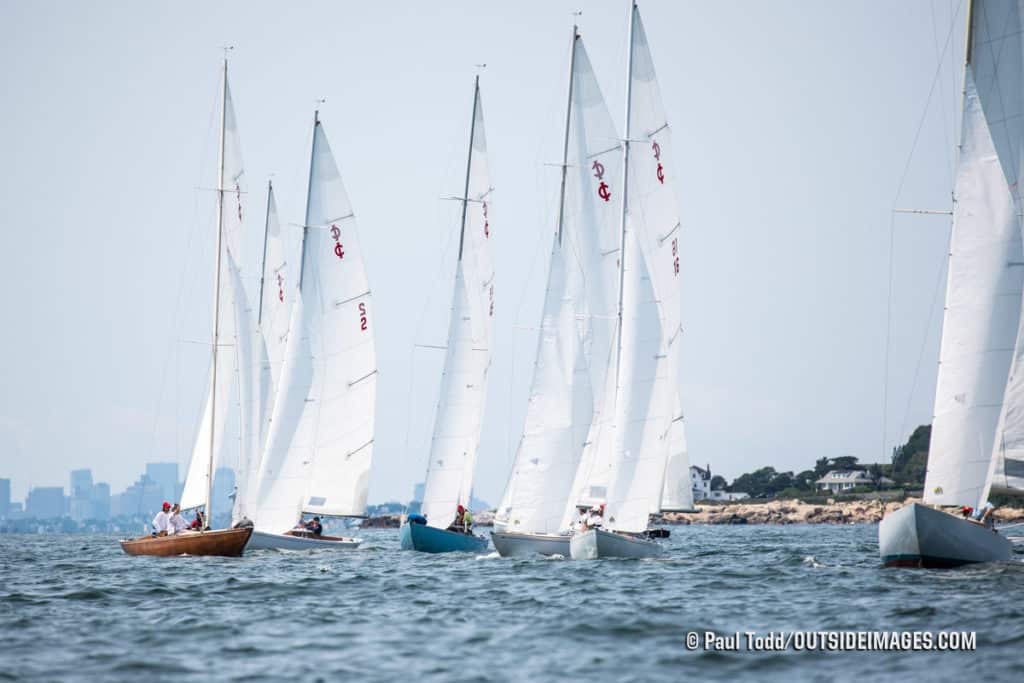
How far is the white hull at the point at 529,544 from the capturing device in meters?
37.9

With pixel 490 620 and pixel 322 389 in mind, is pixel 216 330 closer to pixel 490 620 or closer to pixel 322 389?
pixel 322 389

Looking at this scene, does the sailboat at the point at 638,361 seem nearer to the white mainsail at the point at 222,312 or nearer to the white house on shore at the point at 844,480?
the white mainsail at the point at 222,312

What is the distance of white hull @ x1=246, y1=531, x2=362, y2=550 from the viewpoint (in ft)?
139

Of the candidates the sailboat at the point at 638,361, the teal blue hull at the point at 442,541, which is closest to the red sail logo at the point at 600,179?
the sailboat at the point at 638,361

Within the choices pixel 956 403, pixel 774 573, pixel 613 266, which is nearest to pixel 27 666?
pixel 774 573

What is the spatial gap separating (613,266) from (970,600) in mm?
18441

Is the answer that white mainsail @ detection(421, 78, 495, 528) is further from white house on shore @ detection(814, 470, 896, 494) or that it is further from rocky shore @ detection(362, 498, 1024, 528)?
white house on shore @ detection(814, 470, 896, 494)

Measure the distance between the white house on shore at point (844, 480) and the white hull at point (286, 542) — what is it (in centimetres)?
11964

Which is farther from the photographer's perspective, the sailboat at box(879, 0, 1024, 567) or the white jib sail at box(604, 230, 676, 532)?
the white jib sail at box(604, 230, 676, 532)

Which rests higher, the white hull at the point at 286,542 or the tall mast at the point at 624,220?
the tall mast at the point at 624,220

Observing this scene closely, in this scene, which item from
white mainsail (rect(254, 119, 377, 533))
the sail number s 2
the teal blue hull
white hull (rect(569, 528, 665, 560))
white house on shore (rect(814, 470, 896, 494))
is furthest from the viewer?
white house on shore (rect(814, 470, 896, 494))

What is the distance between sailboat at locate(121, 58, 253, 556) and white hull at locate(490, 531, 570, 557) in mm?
7464

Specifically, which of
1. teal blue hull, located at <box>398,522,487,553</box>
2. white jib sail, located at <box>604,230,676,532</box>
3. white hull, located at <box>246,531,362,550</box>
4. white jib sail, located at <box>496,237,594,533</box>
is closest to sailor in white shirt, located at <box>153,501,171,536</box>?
white hull, located at <box>246,531,362,550</box>

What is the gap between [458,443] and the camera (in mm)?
48500
